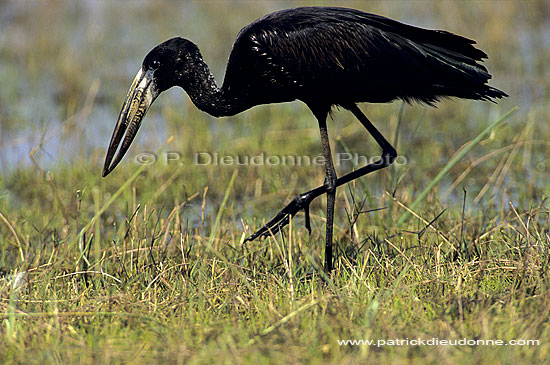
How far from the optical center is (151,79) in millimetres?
4414

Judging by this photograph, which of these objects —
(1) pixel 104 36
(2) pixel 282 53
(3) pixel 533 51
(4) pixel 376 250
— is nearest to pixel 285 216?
(4) pixel 376 250

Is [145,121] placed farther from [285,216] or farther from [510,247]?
[510,247]

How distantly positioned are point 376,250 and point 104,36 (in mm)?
7607

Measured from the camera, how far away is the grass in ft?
9.70

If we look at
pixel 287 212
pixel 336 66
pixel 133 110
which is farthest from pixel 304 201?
pixel 133 110

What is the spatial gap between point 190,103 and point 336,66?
358 cm

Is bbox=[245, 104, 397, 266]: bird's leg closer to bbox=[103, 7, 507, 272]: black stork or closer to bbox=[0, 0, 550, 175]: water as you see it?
bbox=[103, 7, 507, 272]: black stork

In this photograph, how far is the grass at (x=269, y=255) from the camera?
2955 mm

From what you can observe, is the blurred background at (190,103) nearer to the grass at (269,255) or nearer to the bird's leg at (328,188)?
the grass at (269,255)

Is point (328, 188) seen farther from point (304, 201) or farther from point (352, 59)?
point (352, 59)

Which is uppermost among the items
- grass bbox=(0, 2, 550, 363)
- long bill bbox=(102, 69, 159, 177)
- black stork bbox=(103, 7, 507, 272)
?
black stork bbox=(103, 7, 507, 272)

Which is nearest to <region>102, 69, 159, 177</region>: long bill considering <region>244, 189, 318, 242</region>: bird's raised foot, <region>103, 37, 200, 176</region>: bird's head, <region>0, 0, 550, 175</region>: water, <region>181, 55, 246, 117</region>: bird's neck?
<region>103, 37, 200, 176</region>: bird's head

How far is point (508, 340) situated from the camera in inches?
113

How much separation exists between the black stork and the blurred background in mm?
940
